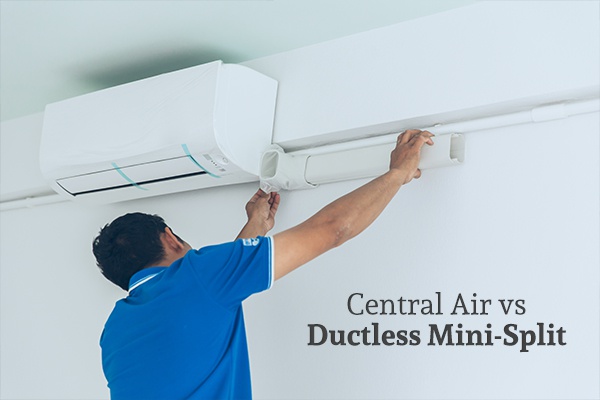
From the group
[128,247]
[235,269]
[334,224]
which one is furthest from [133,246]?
[334,224]

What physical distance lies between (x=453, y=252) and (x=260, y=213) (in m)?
0.58

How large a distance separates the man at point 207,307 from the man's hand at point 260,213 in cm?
36

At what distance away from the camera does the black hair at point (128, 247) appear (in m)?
1.93

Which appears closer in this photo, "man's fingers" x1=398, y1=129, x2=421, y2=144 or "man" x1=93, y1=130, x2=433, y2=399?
"man" x1=93, y1=130, x2=433, y2=399

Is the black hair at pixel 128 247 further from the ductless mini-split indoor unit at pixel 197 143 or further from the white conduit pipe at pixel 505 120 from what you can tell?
the white conduit pipe at pixel 505 120

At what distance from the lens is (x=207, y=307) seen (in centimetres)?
165

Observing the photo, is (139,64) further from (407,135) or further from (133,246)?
(407,135)

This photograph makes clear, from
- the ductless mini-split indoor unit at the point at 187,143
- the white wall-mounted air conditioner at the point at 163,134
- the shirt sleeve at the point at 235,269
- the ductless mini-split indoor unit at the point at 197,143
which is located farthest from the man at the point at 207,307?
the white wall-mounted air conditioner at the point at 163,134

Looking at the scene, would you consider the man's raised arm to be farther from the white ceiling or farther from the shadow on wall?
the shadow on wall

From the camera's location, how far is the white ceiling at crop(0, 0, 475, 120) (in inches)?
78.7

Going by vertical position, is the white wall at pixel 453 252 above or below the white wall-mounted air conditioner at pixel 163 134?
below

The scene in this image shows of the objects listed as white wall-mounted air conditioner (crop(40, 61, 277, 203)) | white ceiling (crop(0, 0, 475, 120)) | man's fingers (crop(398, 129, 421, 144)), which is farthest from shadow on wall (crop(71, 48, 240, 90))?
man's fingers (crop(398, 129, 421, 144))

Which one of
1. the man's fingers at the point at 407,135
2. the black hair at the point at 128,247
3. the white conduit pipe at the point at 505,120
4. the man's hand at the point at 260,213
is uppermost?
the white conduit pipe at the point at 505,120

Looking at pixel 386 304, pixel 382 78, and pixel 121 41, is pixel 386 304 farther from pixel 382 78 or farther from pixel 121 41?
pixel 121 41
